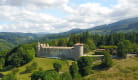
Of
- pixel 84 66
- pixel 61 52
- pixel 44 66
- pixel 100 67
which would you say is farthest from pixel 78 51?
pixel 44 66

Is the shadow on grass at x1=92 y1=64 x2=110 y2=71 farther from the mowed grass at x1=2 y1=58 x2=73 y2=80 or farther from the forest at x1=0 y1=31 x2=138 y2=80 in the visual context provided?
the mowed grass at x1=2 y1=58 x2=73 y2=80

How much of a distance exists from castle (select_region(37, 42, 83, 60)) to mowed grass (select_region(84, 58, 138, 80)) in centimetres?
1864

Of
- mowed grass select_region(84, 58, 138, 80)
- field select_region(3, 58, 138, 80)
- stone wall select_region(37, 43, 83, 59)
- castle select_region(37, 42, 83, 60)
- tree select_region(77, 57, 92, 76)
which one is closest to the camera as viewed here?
mowed grass select_region(84, 58, 138, 80)

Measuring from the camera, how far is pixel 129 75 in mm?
64938

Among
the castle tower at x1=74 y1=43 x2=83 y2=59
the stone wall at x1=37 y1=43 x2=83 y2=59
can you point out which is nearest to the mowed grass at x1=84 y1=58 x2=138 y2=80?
the castle tower at x1=74 y1=43 x2=83 y2=59

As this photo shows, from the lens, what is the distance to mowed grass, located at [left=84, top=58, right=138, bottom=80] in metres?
64.7

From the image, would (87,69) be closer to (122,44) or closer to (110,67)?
(110,67)

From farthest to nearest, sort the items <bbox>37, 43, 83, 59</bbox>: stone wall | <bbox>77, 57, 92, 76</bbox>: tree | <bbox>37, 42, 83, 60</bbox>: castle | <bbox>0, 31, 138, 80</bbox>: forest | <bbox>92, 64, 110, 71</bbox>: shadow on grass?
<bbox>37, 42, 83, 60</bbox>: castle → <bbox>37, 43, 83, 59</bbox>: stone wall → <bbox>92, 64, 110, 71</bbox>: shadow on grass → <bbox>77, 57, 92, 76</bbox>: tree → <bbox>0, 31, 138, 80</bbox>: forest

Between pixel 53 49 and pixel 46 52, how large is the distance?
4441 mm

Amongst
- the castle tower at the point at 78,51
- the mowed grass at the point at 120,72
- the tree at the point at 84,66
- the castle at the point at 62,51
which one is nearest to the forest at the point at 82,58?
the tree at the point at 84,66

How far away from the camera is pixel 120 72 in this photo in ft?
224

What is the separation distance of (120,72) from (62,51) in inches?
1393

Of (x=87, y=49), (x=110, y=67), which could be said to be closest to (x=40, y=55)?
(x=87, y=49)

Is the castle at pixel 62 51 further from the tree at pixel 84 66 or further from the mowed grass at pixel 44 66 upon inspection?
the tree at pixel 84 66
